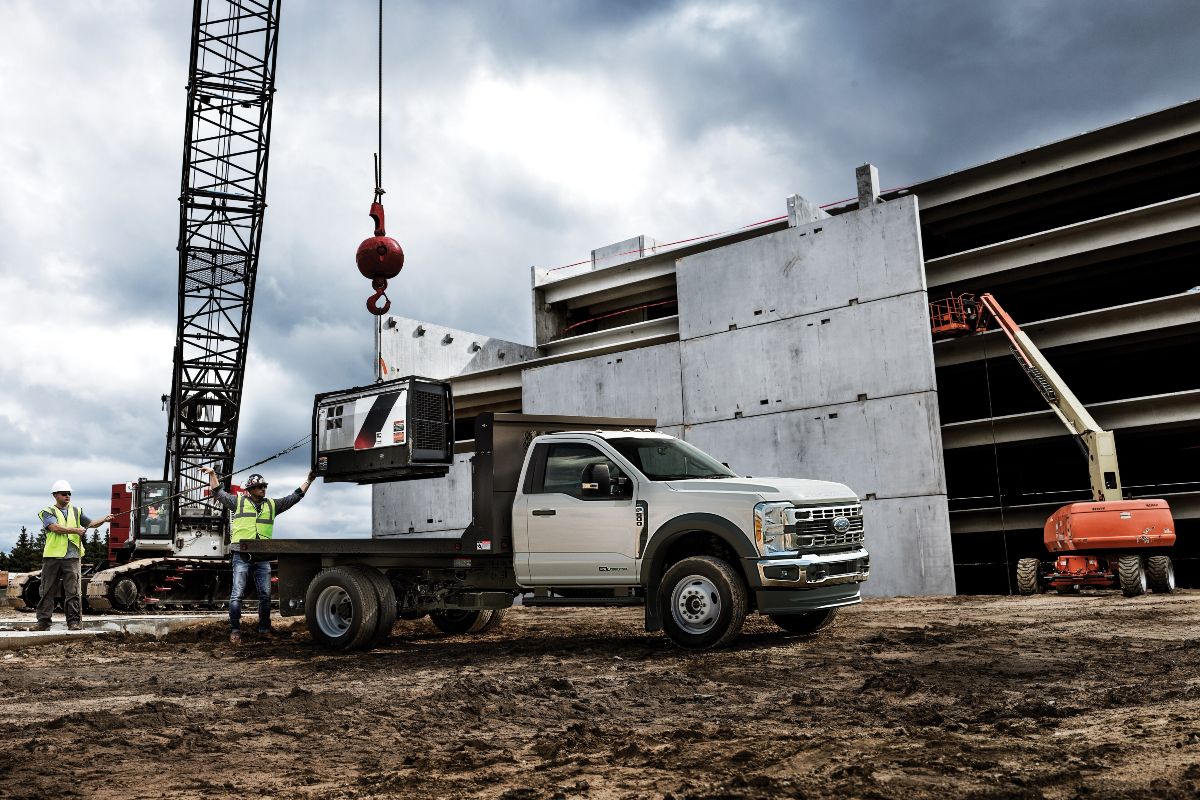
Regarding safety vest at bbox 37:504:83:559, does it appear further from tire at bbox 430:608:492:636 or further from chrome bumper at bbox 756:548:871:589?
chrome bumper at bbox 756:548:871:589

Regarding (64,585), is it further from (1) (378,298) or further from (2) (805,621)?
(2) (805,621)

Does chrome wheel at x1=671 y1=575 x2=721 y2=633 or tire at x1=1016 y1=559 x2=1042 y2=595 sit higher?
chrome wheel at x1=671 y1=575 x2=721 y2=633

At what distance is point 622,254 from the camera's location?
3922 centimetres

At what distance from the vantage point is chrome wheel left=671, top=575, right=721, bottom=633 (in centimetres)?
970

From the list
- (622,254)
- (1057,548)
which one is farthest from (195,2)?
(1057,548)

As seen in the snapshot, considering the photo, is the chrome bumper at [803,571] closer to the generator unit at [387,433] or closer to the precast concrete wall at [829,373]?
the generator unit at [387,433]

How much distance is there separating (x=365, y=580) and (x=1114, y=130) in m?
24.0

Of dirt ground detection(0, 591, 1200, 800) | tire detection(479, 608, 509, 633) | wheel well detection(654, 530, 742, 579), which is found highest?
wheel well detection(654, 530, 742, 579)

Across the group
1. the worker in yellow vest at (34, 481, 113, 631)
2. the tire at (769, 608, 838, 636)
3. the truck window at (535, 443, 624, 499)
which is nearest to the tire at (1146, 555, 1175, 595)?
the tire at (769, 608, 838, 636)

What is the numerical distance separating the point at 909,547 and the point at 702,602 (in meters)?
17.0

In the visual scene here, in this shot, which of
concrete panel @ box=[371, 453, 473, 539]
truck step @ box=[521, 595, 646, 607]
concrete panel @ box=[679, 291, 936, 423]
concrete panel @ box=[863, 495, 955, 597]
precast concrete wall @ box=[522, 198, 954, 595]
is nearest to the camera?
truck step @ box=[521, 595, 646, 607]

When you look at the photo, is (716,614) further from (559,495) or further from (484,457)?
(484,457)

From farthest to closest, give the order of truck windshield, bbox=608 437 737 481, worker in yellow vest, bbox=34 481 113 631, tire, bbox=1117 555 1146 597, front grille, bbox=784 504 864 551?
1. tire, bbox=1117 555 1146 597
2. worker in yellow vest, bbox=34 481 113 631
3. truck windshield, bbox=608 437 737 481
4. front grille, bbox=784 504 864 551

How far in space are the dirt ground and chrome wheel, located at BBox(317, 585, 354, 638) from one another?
0.29 metres
